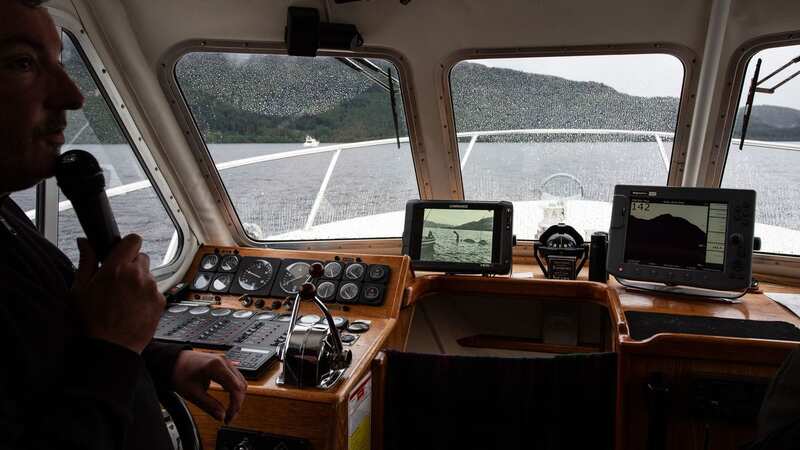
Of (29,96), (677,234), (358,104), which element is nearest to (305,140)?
(358,104)

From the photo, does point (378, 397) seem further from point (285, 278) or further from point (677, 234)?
point (677, 234)

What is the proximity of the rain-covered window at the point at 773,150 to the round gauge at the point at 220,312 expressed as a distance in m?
2.23

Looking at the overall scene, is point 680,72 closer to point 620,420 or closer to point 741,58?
point 741,58

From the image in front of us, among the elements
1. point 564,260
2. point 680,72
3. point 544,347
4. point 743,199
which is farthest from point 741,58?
point 544,347

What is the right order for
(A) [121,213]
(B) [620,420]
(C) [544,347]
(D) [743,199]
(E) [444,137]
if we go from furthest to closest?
(C) [544,347] < (E) [444,137] < (A) [121,213] < (D) [743,199] < (B) [620,420]

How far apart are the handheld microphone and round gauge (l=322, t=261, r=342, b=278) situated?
4.58 ft

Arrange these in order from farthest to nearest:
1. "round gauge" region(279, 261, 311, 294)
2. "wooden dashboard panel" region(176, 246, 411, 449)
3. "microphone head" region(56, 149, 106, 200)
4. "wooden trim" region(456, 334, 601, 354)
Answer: "wooden trim" region(456, 334, 601, 354) < "round gauge" region(279, 261, 311, 294) < "wooden dashboard panel" region(176, 246, 411, 449) < "microphone head" region(56, 149, 106, 200)

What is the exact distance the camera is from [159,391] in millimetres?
1031

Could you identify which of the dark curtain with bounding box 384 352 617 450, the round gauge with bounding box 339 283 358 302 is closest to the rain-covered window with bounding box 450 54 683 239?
the round gauge with bounding box 339 283 358 302

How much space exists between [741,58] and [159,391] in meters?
2.36

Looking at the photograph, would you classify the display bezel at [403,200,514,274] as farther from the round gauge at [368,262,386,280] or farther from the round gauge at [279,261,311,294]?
the round gauge at [279,261,311,294]

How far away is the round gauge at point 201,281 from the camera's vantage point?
7.50 feet

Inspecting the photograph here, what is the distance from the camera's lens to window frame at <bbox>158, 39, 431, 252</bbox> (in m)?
2.36

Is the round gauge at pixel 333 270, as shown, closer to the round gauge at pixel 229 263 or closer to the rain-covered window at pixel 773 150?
the round gauge at pixel 229 263
